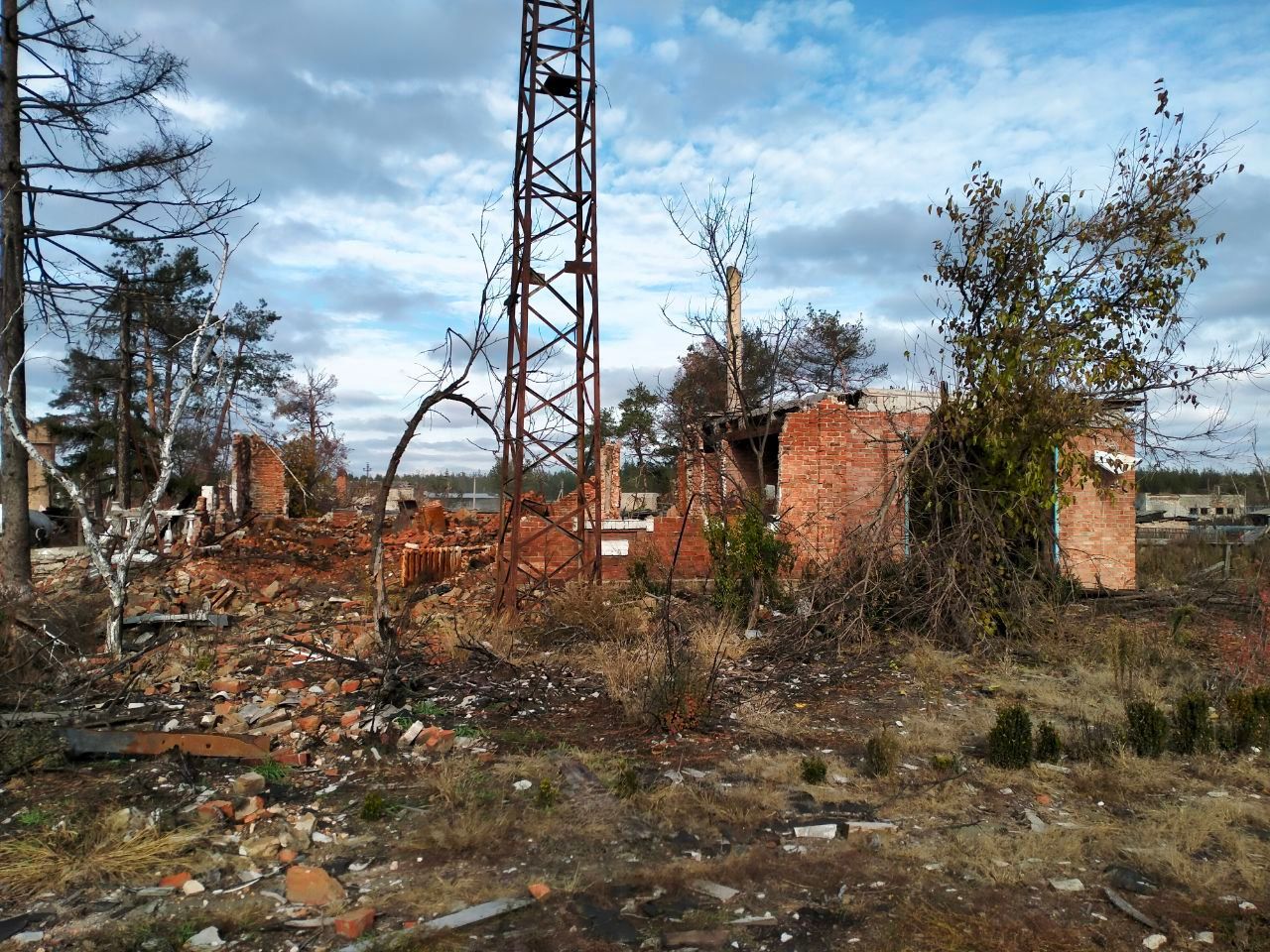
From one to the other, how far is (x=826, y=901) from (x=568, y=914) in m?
1.18

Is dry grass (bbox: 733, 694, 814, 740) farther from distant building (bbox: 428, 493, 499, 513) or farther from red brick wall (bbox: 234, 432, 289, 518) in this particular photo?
distant building (bbox: 428, 493, 499, 513)

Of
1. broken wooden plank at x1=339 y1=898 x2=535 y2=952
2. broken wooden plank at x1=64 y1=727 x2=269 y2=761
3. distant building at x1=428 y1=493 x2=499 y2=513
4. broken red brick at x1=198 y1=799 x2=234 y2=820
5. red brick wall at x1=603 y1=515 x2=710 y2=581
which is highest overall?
distant building at x1=428 y1=493 x2=499 y2=513

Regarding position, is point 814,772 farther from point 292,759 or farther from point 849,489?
point 849,489

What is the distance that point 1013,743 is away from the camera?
595 centimetres

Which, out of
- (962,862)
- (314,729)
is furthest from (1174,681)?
(314,729)

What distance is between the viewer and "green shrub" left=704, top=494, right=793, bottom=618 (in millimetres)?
10875

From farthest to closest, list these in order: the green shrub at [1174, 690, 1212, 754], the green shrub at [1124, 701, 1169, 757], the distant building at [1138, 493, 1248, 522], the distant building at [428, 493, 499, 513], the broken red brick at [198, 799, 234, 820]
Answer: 1. the distant building at [428, 493, 499, 513]
2. the distant building at [1138, 493, 1248, 522]
3. the green shrub at [1174, 690, 1212, 754]
4. the green shrub at [1124, 701, 1169, 757]
5. the broken red brick at [198, 799, 234, 820]

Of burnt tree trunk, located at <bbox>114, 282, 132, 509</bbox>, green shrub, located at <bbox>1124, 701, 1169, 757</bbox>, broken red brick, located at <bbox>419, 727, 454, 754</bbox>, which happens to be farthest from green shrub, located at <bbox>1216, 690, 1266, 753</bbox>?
burnt tree trunk, located at <bbox>114, 282, 132, 509</bbox>

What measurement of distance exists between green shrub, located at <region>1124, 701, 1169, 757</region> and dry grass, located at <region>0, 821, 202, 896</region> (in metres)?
5.93

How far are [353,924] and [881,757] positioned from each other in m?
3.44

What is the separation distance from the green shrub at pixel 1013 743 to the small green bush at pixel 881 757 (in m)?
0.68

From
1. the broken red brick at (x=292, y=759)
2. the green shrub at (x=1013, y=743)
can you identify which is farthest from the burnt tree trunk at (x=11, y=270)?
the green shrub at (x=1013, y=743)

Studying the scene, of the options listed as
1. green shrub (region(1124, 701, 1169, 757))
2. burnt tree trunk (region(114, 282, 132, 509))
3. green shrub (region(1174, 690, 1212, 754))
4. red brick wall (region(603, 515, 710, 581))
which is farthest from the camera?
burnt tree trunk (region(114, 282, 132, 509))

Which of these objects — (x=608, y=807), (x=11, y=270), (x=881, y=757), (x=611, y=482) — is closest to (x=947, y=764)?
(x=881, y=757)
